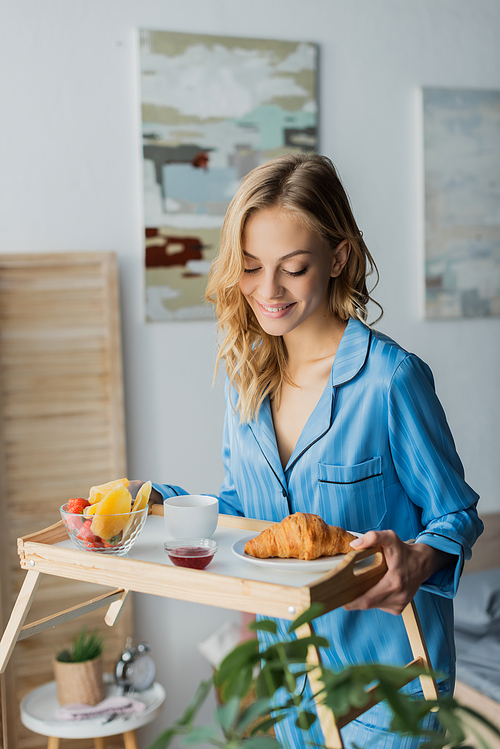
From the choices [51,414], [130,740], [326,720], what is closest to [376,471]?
[326,720]

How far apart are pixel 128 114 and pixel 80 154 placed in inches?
8.6

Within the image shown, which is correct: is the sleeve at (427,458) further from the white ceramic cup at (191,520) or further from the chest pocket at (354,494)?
the white ceramic cup at (191,520)

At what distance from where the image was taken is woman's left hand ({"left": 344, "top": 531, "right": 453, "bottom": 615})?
2.80 ft

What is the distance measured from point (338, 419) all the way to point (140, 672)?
147 centimetres

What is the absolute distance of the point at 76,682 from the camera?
2129mm

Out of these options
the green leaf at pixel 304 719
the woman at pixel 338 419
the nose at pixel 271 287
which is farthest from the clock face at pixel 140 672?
the green leaf at pixel 304 719

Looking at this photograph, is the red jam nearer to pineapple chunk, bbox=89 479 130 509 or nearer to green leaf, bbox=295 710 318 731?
pineapple chunk, bbox=89 479 130 509

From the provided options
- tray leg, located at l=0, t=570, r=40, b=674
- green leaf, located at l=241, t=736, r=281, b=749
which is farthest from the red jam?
green leaf, located at l=241, t=736, r=281, b=749

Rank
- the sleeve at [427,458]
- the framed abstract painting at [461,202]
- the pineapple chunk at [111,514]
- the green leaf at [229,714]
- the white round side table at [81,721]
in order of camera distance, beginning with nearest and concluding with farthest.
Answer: the green leaf at [229,714]
the pineapple chunk at [111,514]
the sleeve at [427,458]
the white round side table at [81,721]
the framed abstract painting at [461,202]

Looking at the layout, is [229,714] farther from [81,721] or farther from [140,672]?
[140,672]

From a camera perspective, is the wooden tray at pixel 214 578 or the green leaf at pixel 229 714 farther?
the wooden tray at pixel 214 578

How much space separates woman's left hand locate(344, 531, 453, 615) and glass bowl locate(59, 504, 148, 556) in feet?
1.01

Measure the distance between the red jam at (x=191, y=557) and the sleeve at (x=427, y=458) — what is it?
1.13 ft

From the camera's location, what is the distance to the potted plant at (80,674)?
213 cm
